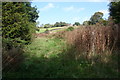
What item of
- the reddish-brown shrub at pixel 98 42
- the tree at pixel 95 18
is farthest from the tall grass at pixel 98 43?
the tree at pixel 95 18

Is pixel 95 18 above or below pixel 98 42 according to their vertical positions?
above

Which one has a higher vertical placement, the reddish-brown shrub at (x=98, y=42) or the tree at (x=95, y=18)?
the tree at (x=95, y=18)

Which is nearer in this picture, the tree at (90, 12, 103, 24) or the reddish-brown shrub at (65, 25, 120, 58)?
the reddish-brown shrub at (65, 25, 120, 58)

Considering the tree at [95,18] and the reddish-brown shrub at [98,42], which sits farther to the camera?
the tree at [95,18]

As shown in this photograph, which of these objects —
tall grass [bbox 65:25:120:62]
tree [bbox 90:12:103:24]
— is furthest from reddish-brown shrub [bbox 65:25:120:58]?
tree [bbox 90:12:103:24]

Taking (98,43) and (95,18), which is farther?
(95,18)

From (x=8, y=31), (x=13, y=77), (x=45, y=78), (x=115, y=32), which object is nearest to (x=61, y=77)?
(x=45, y=78)

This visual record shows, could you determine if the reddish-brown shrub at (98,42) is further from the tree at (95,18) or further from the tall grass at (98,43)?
the tree at (95,18)

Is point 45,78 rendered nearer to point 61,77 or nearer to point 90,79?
point 61,77

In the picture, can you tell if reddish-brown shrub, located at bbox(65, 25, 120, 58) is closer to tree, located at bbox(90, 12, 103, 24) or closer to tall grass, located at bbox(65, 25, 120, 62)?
tall grass, located at bbox(65, 25, 120, 62)

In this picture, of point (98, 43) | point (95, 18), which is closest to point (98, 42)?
point (98, 43)

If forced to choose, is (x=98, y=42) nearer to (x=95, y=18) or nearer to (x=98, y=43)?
(x=98, y=43)

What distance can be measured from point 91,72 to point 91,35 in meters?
1.82

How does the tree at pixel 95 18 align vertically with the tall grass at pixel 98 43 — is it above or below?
above
